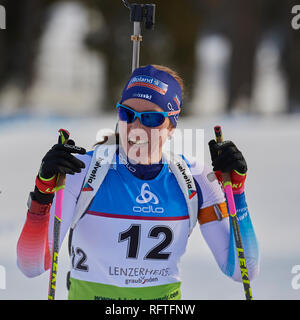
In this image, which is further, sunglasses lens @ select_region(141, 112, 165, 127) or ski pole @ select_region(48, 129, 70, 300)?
sunglasses lens @ select_region(141, 112, 165, 127)

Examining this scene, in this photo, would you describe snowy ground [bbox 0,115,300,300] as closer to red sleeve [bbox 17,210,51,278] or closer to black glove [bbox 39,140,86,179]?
red sleeve [bbox 17,210,51,278]

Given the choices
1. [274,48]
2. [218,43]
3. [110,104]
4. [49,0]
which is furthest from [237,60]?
[218,43]

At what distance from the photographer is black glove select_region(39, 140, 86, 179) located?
2352 millimetres

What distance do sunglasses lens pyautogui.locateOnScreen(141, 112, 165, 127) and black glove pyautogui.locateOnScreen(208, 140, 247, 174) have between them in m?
0.26

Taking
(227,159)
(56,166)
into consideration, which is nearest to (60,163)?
(56,166)

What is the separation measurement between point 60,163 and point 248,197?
571cm

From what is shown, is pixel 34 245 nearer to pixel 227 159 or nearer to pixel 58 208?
pixel 58 208

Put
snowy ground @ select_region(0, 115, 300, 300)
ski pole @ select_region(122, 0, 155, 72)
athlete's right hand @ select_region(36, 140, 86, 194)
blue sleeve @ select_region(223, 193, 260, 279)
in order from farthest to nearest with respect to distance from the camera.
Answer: snowy ground @ select_region(0, 115, 300, 300)
ski pole @ select_region(122, 0, 155, 72)
blue sleeve @ select_region(223, 193, 260, 279)
athlete's right hand @ select_region(36, 140, 86, 194)

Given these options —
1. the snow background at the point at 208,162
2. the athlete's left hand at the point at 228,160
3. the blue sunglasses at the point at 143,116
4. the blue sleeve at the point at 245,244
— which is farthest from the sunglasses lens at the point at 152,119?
the snow background at the point at 208,162

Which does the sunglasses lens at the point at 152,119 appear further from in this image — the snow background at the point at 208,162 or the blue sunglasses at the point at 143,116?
the snow background at the point at 208,162

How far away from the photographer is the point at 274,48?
2720cm

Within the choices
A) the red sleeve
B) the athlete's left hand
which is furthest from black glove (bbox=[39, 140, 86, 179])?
the athlete's left hand

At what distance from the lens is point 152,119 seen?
259 centimetres
